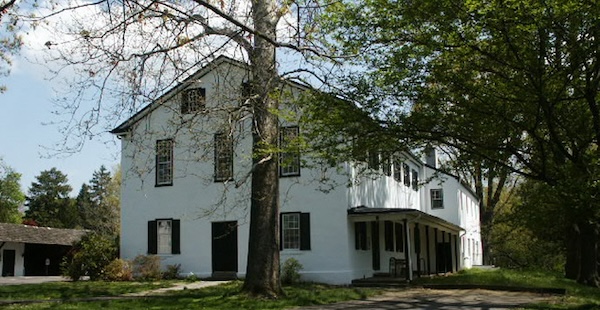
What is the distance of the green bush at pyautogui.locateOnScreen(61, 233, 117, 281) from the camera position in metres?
24.8

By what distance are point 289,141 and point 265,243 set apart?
3.21 metres

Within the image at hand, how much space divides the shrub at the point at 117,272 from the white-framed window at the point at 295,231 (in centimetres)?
628

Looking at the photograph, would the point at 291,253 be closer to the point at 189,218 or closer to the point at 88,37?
the point at 189,218

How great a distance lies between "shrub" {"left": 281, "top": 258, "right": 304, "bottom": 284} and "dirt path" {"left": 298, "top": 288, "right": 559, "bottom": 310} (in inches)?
171

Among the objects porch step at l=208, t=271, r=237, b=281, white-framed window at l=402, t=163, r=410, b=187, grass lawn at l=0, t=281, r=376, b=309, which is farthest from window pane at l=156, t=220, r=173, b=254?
white-framed window at l=402, t=163, r=410, b=187

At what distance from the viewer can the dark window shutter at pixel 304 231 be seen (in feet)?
77.5

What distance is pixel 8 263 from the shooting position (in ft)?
133

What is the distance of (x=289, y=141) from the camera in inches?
728

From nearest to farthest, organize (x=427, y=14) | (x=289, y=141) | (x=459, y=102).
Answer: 1. (x=427, y=14)
2. (x=459, y=102)
3. (x=289, y=141)

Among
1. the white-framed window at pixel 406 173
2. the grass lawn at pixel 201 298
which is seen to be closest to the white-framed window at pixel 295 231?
the grass lawn at pixel 201 298

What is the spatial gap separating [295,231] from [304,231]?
1.57 feet

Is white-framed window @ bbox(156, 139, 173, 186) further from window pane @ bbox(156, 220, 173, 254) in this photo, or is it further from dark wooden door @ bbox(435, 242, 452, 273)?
dark wooden door @ bbox(435, 242, 452, 273)

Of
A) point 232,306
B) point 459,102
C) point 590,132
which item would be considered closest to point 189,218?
point 232,306

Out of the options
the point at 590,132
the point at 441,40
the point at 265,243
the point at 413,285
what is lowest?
the point at 413,285
